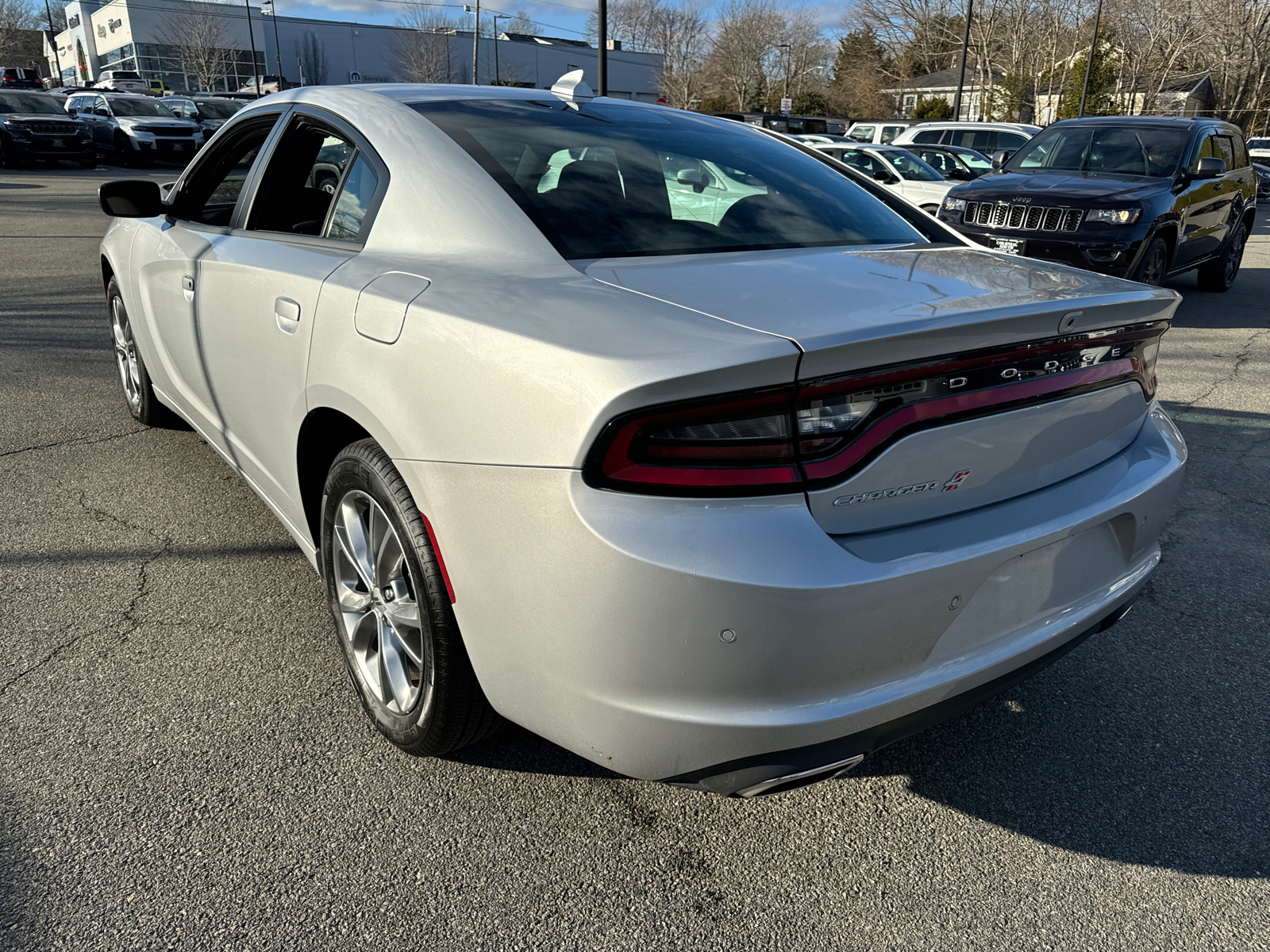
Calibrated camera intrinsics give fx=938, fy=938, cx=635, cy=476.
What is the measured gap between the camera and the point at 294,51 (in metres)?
77.9

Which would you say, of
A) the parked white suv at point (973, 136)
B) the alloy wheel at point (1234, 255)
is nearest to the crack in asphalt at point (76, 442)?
the alloy wheel at point (1234, 255)

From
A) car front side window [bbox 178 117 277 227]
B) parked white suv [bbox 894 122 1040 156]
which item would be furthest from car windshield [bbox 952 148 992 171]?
car front side window [bbox 178 117 277 227]

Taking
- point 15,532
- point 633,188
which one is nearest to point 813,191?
point 633,188

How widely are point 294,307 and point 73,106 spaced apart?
3172 centimetres

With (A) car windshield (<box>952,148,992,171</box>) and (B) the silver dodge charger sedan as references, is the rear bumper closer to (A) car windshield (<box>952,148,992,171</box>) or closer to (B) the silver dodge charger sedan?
(B) the silver dodge charger sedan

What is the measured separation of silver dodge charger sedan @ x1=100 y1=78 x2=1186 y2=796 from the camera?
1576mm

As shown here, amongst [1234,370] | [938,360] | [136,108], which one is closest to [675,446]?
[938,360]

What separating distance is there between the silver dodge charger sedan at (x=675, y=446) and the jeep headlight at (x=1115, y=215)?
6.29 m

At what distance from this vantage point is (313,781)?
223 centimetres

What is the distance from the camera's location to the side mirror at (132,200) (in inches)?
145

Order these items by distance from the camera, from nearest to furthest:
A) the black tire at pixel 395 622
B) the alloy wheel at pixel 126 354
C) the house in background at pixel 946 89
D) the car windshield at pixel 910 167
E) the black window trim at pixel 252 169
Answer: the black tire at pixel 395 622, the black window trim at pixel 252 169, the alloy wheel at pixel 126 354, the car windshield at pixel 910 167, the house in background at pixel 946 89

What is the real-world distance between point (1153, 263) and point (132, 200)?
26.3 ft

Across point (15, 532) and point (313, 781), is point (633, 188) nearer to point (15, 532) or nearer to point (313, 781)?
point (313, 781)

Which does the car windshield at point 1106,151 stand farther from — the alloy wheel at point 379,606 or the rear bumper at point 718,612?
the alloy wheel at point 379,606
